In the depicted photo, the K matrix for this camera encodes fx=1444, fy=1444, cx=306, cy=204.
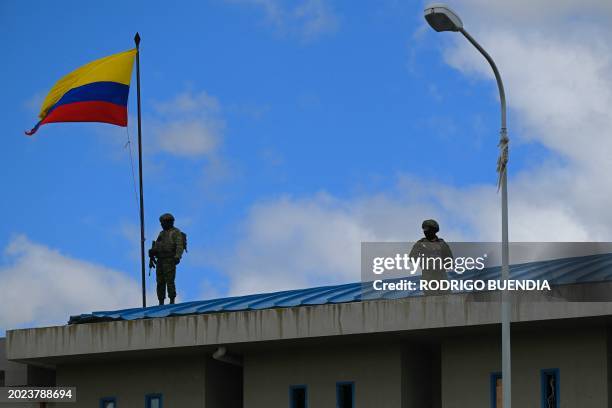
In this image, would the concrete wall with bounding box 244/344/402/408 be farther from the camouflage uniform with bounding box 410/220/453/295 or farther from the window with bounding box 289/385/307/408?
the camouflage uniform with bounding box 410/220/453/295

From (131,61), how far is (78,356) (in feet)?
31.1

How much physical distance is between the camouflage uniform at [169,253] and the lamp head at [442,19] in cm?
1055

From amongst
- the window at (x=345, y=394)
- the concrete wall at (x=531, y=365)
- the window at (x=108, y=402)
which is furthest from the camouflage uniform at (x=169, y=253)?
the concrete wall at (x=531, y=365)

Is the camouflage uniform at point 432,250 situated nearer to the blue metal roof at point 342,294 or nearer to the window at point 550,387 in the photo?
the blue metal roof at point 342,294

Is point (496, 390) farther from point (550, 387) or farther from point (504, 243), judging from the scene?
point (504, 243)

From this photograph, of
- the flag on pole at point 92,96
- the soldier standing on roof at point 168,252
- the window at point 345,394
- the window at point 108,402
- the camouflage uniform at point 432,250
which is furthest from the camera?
the flag on pole at point 92,96

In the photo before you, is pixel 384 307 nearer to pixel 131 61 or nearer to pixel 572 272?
pixel 572 272

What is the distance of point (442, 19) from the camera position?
19.7 m

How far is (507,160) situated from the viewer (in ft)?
67.1

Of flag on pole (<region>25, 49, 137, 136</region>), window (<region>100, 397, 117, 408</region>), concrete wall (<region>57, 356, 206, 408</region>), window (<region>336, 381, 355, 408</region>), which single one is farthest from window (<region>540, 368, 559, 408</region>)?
flag on pole (<region>25, 49, 137, 136</region>)

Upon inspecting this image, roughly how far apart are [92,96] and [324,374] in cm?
1079

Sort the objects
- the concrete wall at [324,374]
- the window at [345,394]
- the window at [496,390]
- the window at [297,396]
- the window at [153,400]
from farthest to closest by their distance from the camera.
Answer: the window at [153,400] < the window at [297,396] < the window at [345,394] < the concrete wall at [324,374] < the window at [496,390]

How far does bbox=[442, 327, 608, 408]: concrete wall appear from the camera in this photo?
22516 mm

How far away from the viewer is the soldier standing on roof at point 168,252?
2888 centimetres
